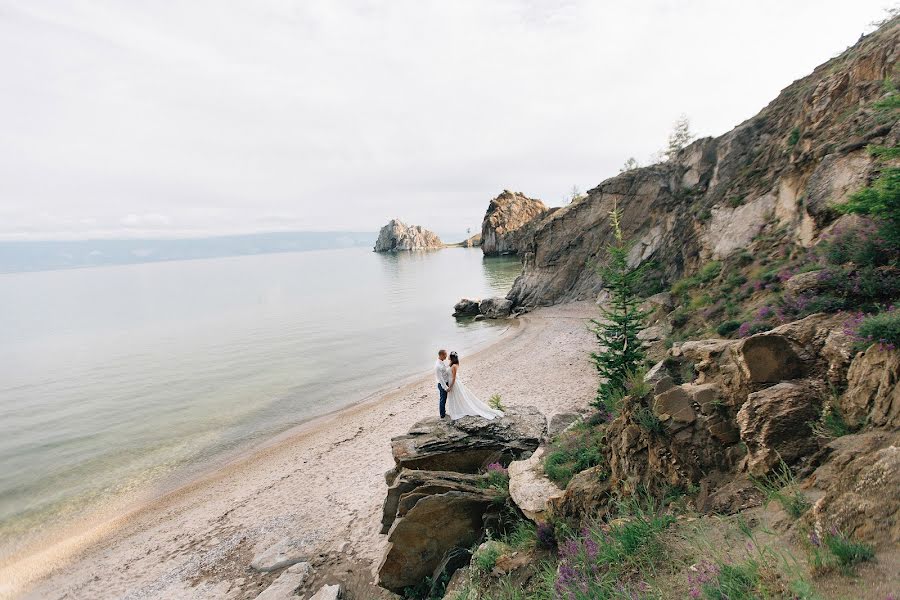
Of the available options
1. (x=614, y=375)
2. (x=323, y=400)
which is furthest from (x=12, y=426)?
(x=614, y=375)

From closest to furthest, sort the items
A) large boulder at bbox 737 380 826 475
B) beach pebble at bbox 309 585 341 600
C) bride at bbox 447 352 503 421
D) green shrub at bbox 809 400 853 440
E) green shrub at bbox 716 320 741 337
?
green shrub at bbox 809 400 853 440 < large boulder at bbox 737 380 826 475 < beach pebble at bbox 309 585 341 600 < green shrub at bbox 716 320 741 337 < bride at bbox 447 352 503 421

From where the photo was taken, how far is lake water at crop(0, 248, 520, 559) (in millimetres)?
18969

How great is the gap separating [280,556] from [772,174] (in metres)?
28.4

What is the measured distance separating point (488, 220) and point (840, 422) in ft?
459

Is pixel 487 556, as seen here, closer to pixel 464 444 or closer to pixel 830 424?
pixel 464 444

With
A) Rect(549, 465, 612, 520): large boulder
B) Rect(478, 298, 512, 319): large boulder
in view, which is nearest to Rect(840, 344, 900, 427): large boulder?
Rect(549, 465, 612, 520): large boulder

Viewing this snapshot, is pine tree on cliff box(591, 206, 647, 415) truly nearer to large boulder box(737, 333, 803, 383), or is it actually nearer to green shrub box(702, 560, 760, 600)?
large boulder box(737, 333, 803, 383)

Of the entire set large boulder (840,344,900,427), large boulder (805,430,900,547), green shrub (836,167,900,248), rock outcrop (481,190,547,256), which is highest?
rock outcrop (481,190,547,256)

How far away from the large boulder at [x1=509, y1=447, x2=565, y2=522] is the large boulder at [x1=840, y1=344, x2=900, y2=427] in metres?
4.55

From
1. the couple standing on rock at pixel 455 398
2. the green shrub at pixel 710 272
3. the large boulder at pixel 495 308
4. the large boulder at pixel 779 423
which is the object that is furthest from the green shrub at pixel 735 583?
the large boulder at pixel 495 308

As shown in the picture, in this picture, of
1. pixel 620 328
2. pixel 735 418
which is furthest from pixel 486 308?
pixel 735 418

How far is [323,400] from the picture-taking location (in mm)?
26375

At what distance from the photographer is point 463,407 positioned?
44.5 ft

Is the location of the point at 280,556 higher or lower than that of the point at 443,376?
lower
